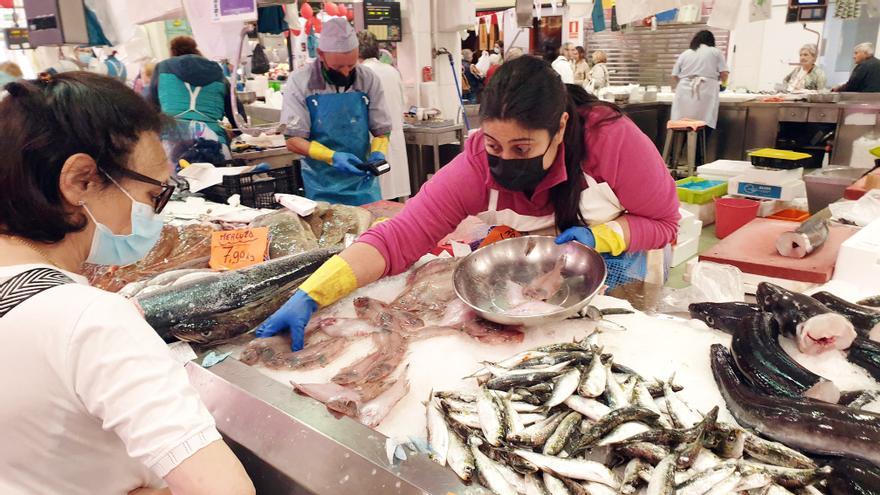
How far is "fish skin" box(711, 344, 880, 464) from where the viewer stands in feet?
4.07

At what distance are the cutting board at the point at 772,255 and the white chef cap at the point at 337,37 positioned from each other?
10.7 feet

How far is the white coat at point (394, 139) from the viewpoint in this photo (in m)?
7.37

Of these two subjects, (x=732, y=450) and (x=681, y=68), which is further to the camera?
(x=681, y=68)

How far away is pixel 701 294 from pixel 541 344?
0.83 metres

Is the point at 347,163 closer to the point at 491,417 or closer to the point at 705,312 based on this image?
the point at 705,312

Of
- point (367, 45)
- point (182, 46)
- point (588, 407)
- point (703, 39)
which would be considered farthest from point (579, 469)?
point (703, 39)

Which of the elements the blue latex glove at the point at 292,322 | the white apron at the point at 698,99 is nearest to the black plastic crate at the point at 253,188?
the blue latex glove at the point at 292,322

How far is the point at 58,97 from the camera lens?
3.93 ft

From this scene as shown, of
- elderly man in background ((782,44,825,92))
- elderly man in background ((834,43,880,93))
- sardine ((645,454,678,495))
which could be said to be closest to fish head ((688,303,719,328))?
sardine ((645,454,678,495))

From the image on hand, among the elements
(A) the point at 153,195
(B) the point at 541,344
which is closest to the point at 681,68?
(B) the point at 541,344

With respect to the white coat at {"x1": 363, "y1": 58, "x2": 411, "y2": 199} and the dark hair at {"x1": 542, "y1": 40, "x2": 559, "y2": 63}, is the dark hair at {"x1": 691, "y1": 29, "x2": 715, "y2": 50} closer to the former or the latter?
the dark hair at {"x1": 542, "y1": 40, "x2": 559, "y2": 63}

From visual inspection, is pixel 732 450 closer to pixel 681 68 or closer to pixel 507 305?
pixel 507 305

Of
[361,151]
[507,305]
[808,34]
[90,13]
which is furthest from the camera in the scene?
[808,34]

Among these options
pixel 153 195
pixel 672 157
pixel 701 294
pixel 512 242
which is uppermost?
pixel 153 195
